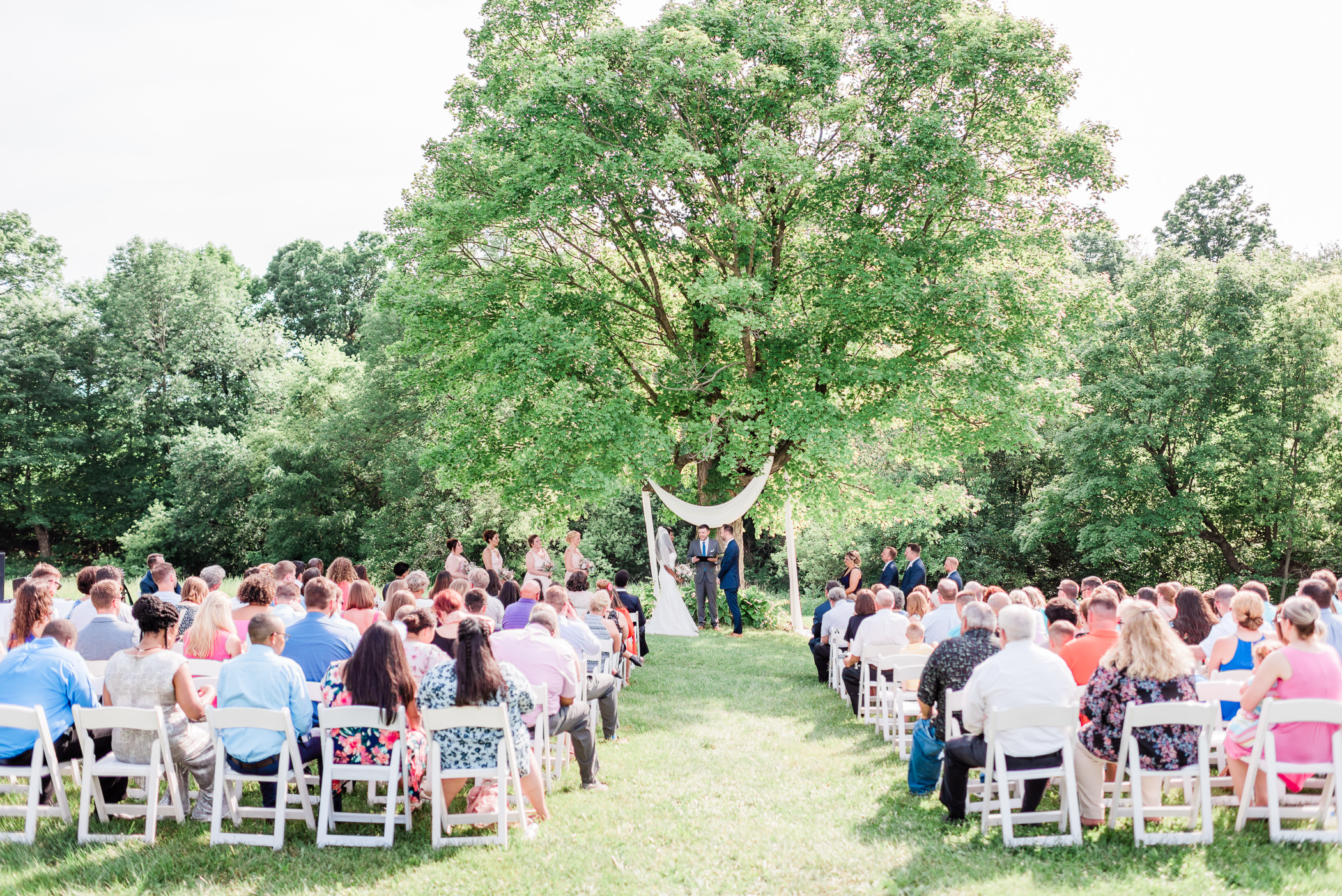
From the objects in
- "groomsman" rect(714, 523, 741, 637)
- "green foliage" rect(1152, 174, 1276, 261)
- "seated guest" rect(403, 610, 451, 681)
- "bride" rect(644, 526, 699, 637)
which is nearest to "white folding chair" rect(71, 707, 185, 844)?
"seated guest" rect(403, 610, 451, 681)

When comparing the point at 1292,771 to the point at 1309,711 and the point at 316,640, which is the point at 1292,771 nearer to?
the point at 1309,711

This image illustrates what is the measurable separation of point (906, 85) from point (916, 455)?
709 centimetres

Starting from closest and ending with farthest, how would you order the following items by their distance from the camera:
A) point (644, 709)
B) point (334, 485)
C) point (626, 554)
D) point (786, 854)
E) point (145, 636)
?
1. point (786, 854)
2. point (145, 636)
3. point (644, 709)
4. point (334, 485)
5. point (626, 554)

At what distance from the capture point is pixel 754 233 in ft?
51.2

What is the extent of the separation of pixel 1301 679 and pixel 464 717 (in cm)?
515

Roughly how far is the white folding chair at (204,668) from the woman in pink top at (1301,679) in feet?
22.9

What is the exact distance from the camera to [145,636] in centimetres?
562

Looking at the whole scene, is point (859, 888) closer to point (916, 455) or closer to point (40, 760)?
point (40, 760)

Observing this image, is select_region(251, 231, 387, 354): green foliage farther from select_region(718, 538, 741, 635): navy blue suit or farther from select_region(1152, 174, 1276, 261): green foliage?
select_region(1152, 174, 1276, 261): green foliage

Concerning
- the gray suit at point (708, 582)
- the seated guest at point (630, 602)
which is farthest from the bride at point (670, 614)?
the seated guest at point (630, 602)

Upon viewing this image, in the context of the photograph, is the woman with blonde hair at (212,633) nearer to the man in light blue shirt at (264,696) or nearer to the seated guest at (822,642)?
the man in light blue shirt at (264,696)

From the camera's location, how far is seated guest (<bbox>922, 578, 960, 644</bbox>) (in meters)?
8.61

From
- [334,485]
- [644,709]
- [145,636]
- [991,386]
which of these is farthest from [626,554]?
[145,636]

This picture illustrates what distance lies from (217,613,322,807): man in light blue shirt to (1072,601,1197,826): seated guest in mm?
5048
